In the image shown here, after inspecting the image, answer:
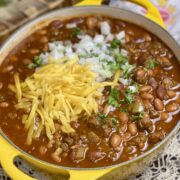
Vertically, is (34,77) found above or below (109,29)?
below

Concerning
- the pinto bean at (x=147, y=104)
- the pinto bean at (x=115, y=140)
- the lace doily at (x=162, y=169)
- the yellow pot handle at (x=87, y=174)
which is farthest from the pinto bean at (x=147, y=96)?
the yellow pot handle at (x=87, y=174)

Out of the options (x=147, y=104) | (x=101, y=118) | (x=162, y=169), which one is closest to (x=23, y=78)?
(x=101, y=118)

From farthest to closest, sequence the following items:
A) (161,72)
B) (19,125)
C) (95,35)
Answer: (95,35) → (161,72) → (19,125)

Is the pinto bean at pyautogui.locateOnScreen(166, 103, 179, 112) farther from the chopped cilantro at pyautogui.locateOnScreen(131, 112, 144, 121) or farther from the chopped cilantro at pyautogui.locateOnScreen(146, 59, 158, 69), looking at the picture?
the chopped cilantro at pyautogui.locateOnScreen(146, 59, 158, 69)

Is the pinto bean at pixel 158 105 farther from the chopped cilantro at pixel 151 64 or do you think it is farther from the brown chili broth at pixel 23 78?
the chopped cilantro at pixel 151 64

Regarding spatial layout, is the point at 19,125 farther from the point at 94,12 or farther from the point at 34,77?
the point at 94,12

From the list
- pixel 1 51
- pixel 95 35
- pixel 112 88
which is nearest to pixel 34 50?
pixel 1 51

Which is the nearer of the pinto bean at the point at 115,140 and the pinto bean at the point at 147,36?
the pinto bean at the point at 115,140
